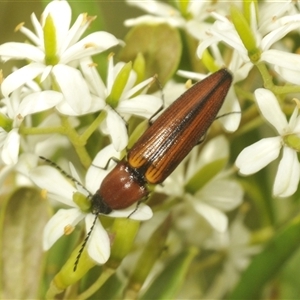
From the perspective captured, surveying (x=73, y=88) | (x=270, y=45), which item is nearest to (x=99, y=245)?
(x=73, y=88)

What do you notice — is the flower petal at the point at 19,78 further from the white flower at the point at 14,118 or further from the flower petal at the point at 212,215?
the flower petal at the point at 212,215

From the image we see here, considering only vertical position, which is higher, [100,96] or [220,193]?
[100,96]

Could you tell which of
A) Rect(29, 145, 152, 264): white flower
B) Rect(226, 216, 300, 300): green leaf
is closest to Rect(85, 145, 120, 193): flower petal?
Rect(29, 145, 152, 264): white flower

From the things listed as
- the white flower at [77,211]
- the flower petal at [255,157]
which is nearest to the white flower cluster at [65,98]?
the white flower at [77,211]

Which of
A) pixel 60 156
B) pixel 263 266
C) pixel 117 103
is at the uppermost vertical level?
pixel 117 103

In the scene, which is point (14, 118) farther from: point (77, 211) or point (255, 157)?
point (255, 157)

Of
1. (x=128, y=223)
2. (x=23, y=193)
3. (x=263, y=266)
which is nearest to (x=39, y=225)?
(x=23, y=193)

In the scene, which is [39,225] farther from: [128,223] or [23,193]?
[128,223]
